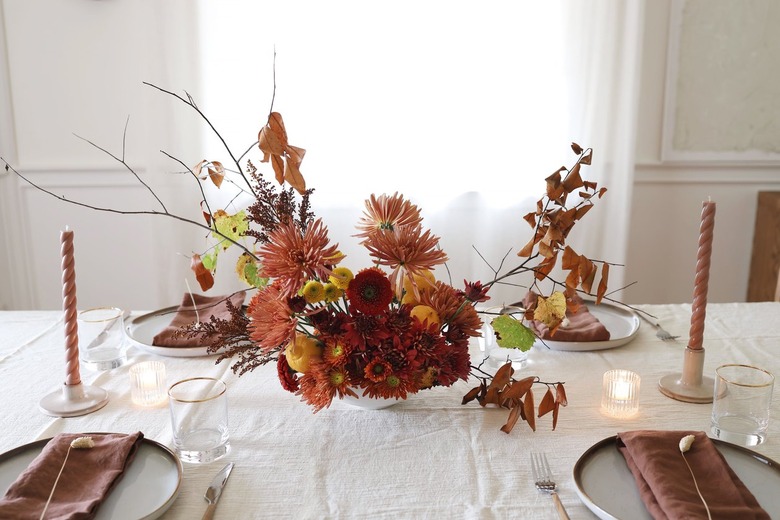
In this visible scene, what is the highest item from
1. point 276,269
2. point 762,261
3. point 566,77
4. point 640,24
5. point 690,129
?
point 640,24

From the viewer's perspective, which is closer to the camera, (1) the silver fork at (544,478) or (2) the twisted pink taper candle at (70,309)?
(1) the silver fork at (544,478)

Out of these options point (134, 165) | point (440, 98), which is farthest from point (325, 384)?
point (134, 165)

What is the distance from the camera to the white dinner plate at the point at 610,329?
4.63 ft

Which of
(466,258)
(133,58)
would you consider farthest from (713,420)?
(133,58)

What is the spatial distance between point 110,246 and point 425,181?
4.42 feet

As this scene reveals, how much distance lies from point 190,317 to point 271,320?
61 centimetres

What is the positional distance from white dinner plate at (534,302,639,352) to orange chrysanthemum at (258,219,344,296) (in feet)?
1.80

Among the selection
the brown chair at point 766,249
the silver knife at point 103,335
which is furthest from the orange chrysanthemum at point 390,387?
the brown chair at point 766,249

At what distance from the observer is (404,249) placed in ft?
3.26

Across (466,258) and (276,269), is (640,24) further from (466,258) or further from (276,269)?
(276,269)

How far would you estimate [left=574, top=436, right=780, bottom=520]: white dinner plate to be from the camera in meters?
0.86

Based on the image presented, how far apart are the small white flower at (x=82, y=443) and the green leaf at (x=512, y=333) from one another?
0.61m

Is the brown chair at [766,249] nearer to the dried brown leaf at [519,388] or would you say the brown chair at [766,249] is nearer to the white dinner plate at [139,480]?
the dried brown leaf at [519,388]

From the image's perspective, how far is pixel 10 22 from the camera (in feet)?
8.92
